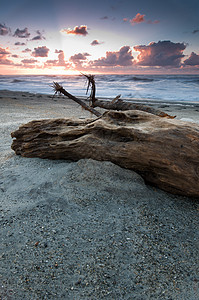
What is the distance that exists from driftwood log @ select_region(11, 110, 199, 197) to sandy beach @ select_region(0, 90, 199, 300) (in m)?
0.20

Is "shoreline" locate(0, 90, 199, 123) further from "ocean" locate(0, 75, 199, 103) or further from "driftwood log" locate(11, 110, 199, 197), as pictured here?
"driftwood log" locate(11, 110, 199, 197)

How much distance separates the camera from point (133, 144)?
9.98 feet

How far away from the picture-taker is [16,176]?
11.1 ft

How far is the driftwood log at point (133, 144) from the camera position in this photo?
2.72 meters

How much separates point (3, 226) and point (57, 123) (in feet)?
7.47

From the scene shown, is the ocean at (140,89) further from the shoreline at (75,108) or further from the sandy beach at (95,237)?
the sandy beach at (95,237)

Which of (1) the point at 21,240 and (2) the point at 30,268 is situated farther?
(1) the point at 21,240

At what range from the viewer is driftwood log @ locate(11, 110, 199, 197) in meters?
2.72

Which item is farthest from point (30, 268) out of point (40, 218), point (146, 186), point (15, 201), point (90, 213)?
point (146, 186)

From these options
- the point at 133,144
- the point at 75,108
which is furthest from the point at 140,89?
the point at 133,144

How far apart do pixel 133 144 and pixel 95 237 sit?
143cm

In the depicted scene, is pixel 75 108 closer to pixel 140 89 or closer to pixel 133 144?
pixel 133 144

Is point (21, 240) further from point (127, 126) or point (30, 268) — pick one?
point (127, 126)

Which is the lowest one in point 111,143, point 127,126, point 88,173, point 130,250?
point 130,250
